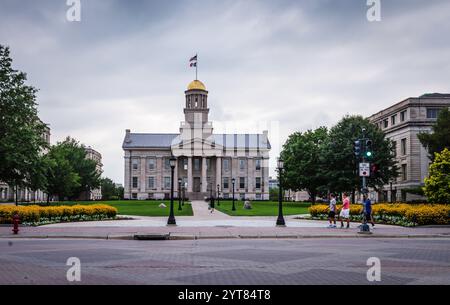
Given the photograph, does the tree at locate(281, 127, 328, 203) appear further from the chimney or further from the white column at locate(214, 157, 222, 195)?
the chimney

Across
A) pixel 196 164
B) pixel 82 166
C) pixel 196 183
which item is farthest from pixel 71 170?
pixel 196 164

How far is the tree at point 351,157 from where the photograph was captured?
200 feet

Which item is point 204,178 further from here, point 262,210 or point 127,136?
point 262,210

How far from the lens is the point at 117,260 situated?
548 inches

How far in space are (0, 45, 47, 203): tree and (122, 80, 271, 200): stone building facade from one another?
69.2 metres

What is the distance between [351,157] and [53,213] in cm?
3831

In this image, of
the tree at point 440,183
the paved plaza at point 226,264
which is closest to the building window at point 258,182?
the tree at point 440,183

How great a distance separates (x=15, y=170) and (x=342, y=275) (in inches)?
1581

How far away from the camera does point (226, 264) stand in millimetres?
13250

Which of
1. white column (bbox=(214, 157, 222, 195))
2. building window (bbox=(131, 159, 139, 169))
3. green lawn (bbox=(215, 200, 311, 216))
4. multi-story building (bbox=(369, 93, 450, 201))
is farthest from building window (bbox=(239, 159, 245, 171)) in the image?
green lawn (bbox=(215, 200, 311, 216))

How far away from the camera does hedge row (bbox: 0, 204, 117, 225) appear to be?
30875mm
